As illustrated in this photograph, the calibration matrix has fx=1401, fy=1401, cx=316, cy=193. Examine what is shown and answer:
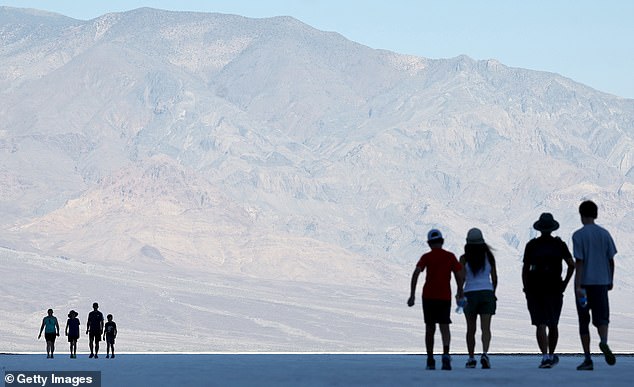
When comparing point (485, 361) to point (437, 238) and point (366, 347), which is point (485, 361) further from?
point (366, 347)

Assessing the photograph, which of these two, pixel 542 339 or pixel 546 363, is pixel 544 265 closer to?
pixel 542 339

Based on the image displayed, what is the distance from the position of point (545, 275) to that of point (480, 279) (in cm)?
82

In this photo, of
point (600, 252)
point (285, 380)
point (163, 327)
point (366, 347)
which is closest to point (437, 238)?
point (600, 252)

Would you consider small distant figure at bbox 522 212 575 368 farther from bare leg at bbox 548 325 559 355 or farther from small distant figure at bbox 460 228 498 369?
small distant figure at bbox 460 228 498 369

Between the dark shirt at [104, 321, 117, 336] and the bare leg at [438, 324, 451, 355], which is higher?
the dark shirt at [104, 321, 117, 336]

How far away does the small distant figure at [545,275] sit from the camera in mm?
17562

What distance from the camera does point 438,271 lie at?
677 inches

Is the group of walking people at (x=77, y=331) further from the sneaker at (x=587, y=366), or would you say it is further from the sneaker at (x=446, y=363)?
the sneaker at (x=587, y=366)

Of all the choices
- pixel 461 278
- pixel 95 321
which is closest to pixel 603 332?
pixel 461 278

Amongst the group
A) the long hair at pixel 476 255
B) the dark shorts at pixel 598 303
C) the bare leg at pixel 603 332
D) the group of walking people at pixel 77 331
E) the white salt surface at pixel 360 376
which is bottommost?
the white salt surface at pixel 360 376

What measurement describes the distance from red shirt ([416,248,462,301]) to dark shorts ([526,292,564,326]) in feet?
3.52

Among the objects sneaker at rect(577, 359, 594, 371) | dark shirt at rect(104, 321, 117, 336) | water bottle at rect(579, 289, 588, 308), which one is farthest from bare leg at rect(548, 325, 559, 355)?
dark shirt at rect(104, 321, 117, 336)

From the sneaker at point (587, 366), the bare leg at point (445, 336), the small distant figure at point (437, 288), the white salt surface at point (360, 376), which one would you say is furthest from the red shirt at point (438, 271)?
the sneaker at point (587, 366)

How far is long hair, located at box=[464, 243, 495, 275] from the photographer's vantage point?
17812 mm
